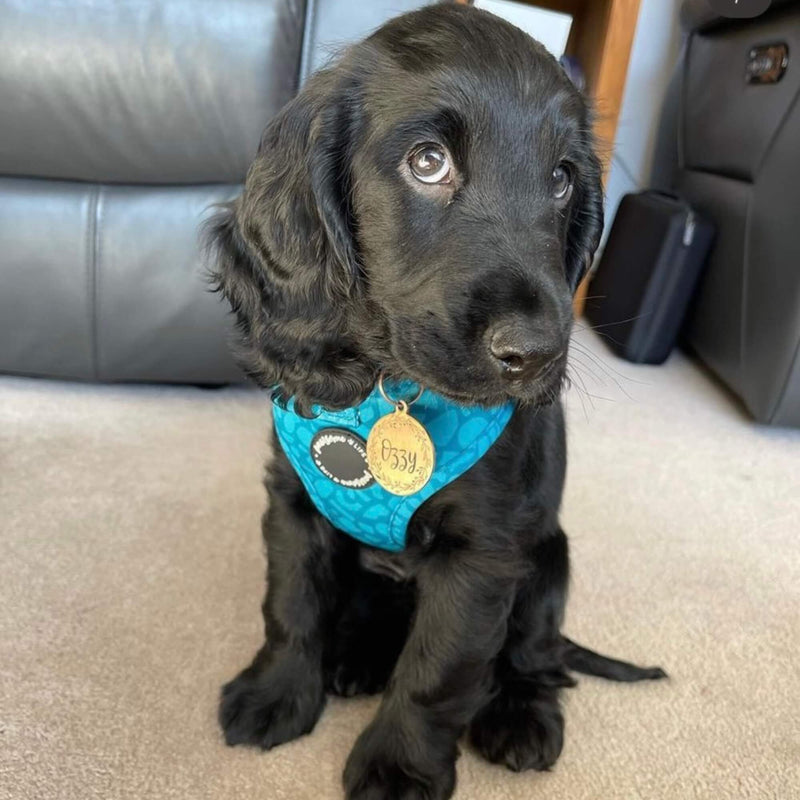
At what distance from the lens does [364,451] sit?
0.91 m

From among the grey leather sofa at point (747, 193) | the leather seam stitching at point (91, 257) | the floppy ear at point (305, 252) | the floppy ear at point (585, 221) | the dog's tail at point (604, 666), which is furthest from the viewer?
the grey leather sofa at point (747, 193)

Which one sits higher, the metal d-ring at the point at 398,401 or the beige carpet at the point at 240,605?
the metal d-ring at the point at 398,401

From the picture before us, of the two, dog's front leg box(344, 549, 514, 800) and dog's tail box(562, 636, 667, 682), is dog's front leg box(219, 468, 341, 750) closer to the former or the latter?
dog's front leg box(344, 549, 514, 800)

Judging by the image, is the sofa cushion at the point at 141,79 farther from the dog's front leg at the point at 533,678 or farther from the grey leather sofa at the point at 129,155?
the dog's front leg at the point at 533,678

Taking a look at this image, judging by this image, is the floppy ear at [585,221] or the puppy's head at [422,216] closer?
the puppy's head at [422,216]

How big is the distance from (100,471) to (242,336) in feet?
2.31

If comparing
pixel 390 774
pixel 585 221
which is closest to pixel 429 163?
pixel 585 221

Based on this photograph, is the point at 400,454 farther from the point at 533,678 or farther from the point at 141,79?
the point at 141,79

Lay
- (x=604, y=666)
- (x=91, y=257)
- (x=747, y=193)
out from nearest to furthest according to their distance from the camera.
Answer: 1. (x=604, y=666)
2. (x=91, y=257)
3. (x=747, y=193)

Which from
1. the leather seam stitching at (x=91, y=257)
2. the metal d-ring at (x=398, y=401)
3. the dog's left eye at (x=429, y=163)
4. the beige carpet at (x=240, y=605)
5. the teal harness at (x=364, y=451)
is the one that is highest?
the dog's left eye at (x=429, y=163)

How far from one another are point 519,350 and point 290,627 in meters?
0.48

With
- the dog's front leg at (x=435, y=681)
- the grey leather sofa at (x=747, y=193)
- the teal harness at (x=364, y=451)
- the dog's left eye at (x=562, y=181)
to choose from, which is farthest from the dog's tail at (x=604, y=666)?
the grey leather sofa at (x=747, y=193)

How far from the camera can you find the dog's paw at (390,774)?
918 millimetres

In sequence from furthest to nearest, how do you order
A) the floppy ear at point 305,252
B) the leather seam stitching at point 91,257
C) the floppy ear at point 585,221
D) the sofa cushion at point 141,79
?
the leather seam stitching at point 91,257
the sofa cushion at point 141,79
the floppy ear at point 585,221
the floppy ear at point 305,252
